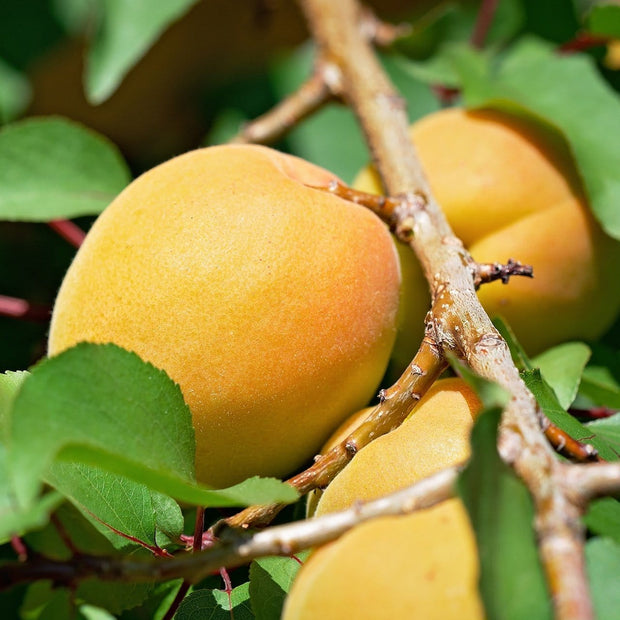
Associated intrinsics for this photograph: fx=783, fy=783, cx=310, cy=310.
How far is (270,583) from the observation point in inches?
22.7

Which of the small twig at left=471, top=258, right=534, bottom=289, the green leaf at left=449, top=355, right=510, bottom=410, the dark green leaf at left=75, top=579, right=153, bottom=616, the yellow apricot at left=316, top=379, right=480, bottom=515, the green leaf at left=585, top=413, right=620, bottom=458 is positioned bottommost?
the green leaf at left=585, top=413, right=620, bottom=458

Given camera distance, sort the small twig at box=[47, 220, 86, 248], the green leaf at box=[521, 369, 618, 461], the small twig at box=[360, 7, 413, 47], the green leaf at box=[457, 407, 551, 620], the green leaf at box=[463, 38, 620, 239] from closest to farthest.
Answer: the green leaf at box=[457, 407, 551, 620] < the green leaf at box=[521, 369, 618, 461] < the green leaf at box=[463, 38, 620, 239] < the small twig at box=[47, 220, 86, 248] < the small twig at box=[360, 7, 413, 47]

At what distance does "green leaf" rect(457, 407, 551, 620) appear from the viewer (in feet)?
1.28

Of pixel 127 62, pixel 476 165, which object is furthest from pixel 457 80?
pixel 127 62

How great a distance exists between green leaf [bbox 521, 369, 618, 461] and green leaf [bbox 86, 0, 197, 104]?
28.6 inches

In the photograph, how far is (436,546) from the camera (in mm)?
435

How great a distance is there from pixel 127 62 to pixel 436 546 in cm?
87

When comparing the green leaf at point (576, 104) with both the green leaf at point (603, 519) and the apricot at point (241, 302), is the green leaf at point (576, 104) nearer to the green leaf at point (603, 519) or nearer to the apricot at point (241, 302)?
the apricot at point (241, 302)

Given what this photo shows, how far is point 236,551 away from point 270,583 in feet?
0.39

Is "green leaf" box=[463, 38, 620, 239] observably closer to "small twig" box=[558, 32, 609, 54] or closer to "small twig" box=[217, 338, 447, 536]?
"small twig" box=[558, 32, 609, 54]

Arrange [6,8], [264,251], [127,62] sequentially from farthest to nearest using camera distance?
[6,8]
[127,62]
[264,251]

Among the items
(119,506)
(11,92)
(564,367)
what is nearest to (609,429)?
(564,367)

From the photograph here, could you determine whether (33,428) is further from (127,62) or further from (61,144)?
(127,62)

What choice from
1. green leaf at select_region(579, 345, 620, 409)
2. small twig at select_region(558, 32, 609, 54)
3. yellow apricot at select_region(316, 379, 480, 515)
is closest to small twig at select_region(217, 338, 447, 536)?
yellow apricot at select_region(316, 379, 480, 515)
